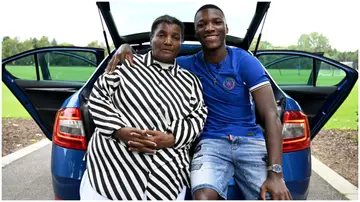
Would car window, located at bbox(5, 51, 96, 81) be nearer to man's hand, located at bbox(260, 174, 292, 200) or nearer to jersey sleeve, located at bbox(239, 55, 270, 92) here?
jersey sleeve, located at bbox(239, 55, 270, 92)

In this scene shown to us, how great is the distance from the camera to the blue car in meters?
2.42

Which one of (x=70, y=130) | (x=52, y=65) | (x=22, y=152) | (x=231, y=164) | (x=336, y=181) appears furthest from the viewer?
(x=22, y=152)

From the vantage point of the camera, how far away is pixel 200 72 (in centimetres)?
249

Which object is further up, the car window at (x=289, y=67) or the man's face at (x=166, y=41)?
the man's face at (x=166, y=41)

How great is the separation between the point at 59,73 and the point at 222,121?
3.20m

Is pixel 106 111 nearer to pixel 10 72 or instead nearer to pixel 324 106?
pixel 324 106

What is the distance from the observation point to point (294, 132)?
2.51 m

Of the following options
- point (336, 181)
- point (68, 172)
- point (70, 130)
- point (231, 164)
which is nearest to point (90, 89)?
point (70, 130)

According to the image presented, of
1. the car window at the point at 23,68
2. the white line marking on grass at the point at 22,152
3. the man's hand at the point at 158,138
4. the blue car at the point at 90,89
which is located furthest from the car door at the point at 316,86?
the white line marking on grass at the point at 22,152

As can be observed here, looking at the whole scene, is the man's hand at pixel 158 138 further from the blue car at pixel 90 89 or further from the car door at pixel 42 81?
the car door at pixel 42 81

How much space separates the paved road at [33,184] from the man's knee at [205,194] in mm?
2338

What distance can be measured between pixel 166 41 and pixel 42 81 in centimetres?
266

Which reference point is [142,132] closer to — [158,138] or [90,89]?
[158,138]

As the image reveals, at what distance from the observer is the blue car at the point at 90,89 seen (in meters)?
2.42
